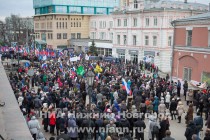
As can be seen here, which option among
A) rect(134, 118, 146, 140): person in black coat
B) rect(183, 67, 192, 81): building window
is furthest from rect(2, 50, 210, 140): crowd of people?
rect(183, 67, 192, 81): building window

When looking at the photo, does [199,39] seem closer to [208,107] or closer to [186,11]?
[208,107]

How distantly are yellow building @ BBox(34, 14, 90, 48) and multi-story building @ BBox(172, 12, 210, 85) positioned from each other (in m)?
46.8

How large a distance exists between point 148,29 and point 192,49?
19.2 metres

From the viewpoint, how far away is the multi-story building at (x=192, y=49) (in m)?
22.5

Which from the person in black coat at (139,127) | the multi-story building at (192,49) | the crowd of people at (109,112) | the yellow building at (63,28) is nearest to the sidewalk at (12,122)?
the crowd of people at (109,112)

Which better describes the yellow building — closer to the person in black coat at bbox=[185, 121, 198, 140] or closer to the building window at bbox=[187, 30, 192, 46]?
the building window at bbox=[187, 30, 192, 46]

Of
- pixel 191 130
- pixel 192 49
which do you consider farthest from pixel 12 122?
pixel 192 49

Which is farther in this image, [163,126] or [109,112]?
[109,112]

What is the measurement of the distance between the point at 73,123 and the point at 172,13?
3251cm

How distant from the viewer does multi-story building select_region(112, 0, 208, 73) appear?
40.6 metres

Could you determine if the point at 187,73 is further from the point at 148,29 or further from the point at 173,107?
the point at 148,29

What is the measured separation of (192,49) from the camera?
2414cm

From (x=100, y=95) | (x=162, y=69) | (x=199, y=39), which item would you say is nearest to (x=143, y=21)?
(x=162, y=69)

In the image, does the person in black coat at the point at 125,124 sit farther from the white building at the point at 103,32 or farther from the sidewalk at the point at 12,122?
the white building at the point at 103,32
